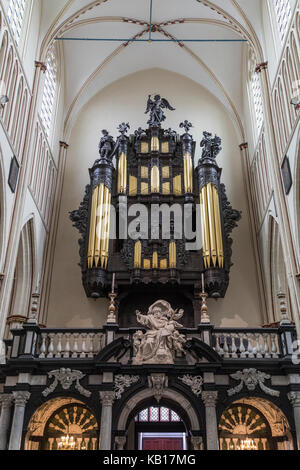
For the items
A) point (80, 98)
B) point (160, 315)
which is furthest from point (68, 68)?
point (160, 315)

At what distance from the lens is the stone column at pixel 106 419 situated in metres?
10.4

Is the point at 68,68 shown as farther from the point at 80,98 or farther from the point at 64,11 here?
the point at 64,11

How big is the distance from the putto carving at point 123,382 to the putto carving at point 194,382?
1.11 meters

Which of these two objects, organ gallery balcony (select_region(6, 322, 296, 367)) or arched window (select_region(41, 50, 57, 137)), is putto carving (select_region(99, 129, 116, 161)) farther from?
organ gallery balcony (select_region(6, 322, 296, 367))

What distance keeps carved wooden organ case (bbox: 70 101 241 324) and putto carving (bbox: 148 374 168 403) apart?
4.36 m

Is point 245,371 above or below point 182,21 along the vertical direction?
below

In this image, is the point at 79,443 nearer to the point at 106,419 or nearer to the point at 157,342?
the point at 106,419

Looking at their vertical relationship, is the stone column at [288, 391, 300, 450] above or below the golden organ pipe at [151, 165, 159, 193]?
below

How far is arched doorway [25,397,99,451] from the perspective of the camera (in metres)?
11.3

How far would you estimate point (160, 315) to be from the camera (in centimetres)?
1181

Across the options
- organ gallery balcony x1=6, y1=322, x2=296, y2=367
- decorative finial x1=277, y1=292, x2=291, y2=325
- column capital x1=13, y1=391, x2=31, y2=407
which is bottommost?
column capital x1=13, y1=391, x2=31, y2=407

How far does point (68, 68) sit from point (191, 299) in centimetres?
1136

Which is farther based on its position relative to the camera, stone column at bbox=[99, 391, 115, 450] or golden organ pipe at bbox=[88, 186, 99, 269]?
golden organ pipe at bbox=[88, 186, 99, 269]

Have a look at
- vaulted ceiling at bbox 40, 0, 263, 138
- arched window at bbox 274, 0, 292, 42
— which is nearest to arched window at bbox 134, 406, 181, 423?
vaulted ceiling at bbox 40, 0, 263, 138
